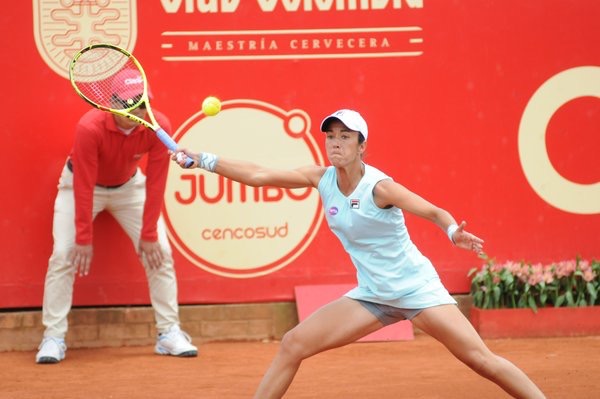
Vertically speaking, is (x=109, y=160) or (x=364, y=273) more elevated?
(x=109, y=160)

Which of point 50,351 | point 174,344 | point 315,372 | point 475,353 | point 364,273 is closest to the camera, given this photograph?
point 475,353

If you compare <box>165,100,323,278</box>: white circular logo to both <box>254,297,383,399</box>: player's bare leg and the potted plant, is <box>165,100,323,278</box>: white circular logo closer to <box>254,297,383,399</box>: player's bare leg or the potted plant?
the potted plant

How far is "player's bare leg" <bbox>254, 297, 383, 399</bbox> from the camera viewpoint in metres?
5.10


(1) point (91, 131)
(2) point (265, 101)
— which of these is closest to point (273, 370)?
(1) point (91, 131)

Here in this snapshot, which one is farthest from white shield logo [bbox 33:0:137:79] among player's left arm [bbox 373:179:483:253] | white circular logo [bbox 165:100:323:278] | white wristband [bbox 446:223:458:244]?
white wristband [bbox 446:223:458:244]

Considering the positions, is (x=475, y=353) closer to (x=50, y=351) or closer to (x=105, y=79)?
(x=105, y=79)

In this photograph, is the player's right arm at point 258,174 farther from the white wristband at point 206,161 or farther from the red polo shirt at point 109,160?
the red polo shirt at point 109,160

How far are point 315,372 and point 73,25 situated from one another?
2962 mm

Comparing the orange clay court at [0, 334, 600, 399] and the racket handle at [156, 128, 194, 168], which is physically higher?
the racket handle at [156, 128, 194, 168]

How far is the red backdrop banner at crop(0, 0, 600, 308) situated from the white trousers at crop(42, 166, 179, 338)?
35cm

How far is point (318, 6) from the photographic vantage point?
7.95 m

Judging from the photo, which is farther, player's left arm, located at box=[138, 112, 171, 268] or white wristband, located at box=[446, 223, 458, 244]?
player's left arm, located at box=[138, 112, 171, 268]

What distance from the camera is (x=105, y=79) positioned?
656 centimetres

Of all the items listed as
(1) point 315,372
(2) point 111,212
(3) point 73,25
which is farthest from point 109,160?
(1) point 315,372
